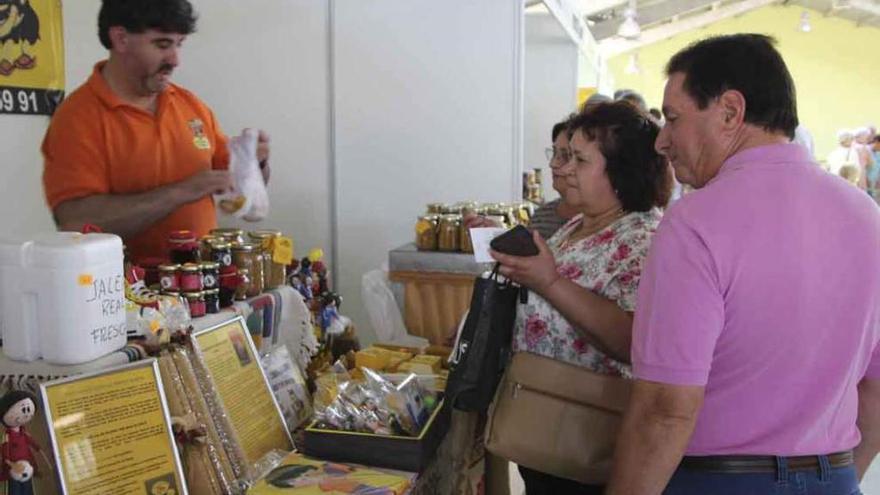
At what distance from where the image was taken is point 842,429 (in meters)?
1.20

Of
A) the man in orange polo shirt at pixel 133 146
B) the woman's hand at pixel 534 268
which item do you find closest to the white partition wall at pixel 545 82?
the man in orange polo shirt at pixel 133 146

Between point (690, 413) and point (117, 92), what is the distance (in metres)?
1.75

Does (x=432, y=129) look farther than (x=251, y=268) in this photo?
Yes

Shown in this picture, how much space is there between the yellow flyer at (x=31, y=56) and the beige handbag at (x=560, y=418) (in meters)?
2.16

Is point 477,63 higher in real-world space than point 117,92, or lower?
higher

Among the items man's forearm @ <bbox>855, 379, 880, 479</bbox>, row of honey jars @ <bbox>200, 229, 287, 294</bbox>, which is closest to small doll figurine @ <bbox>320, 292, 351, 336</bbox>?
row of honey jars @ <bbox>200, 229, 287, 294</bbox>

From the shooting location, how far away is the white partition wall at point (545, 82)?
6215 millimetres

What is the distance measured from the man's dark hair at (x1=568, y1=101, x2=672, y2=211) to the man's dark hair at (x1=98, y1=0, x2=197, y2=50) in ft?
4.00

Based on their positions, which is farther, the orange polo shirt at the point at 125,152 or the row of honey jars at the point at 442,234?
the row of honey jars at the point at 442,234

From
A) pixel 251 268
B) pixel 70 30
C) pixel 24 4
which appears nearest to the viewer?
pixel 251 268

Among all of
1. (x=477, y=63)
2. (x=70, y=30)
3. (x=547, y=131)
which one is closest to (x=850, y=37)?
(x=547, y=131)

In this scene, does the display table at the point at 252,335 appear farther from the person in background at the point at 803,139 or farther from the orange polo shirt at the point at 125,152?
the person in background at the point at 803,139

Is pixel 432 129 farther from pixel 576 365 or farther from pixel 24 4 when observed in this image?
pixel 576 365

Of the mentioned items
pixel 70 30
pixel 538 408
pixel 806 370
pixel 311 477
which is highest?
pixel 70 30
